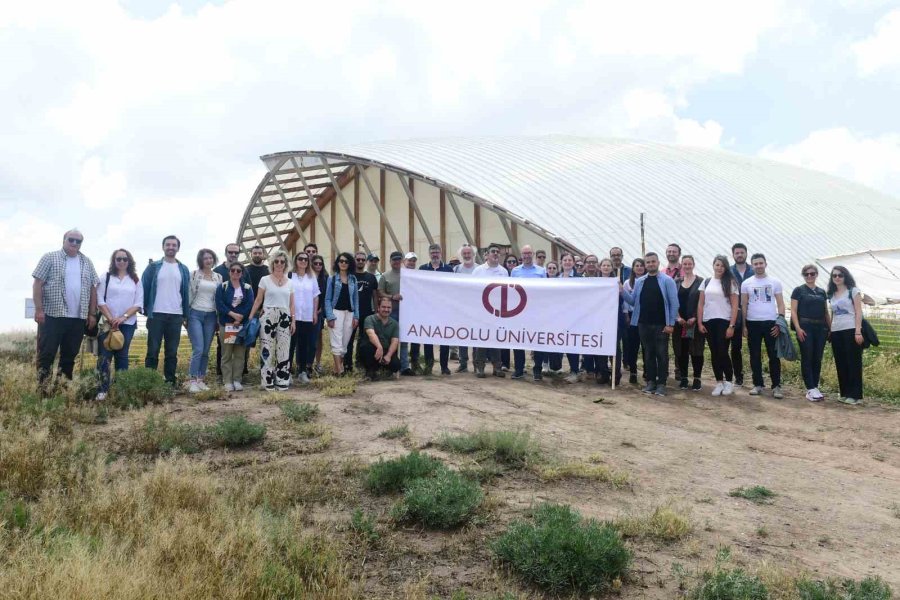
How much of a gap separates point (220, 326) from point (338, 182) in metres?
23.3

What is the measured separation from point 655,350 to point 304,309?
4878 mm

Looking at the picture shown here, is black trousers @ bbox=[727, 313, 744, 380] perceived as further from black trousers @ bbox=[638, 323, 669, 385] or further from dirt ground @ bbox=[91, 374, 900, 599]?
black trousers @ bbox=[638, 323, 669, 385]

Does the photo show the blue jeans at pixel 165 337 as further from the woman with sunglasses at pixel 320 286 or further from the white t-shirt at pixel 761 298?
the white t-shirt at pixel 761 298

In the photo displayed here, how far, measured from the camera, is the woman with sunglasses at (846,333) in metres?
9.62

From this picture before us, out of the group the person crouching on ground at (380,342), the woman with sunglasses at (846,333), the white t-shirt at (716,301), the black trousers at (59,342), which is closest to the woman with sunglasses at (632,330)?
the white t-shirt at (716,301)

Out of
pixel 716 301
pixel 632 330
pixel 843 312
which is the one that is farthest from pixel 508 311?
pixel 843 312

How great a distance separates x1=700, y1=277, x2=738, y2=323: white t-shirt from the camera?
9.76m

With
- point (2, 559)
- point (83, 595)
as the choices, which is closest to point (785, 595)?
point (83, 595)

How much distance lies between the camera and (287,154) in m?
26.6

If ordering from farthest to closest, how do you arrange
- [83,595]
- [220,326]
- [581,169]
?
[581,169], [220,326], [83,595]

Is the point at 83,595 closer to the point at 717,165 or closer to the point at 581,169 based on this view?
the point at 581,169

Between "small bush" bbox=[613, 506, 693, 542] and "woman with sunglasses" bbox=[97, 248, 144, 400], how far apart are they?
6138mm

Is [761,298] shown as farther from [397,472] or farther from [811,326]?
[397,472]

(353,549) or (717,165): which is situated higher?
(717,165)
